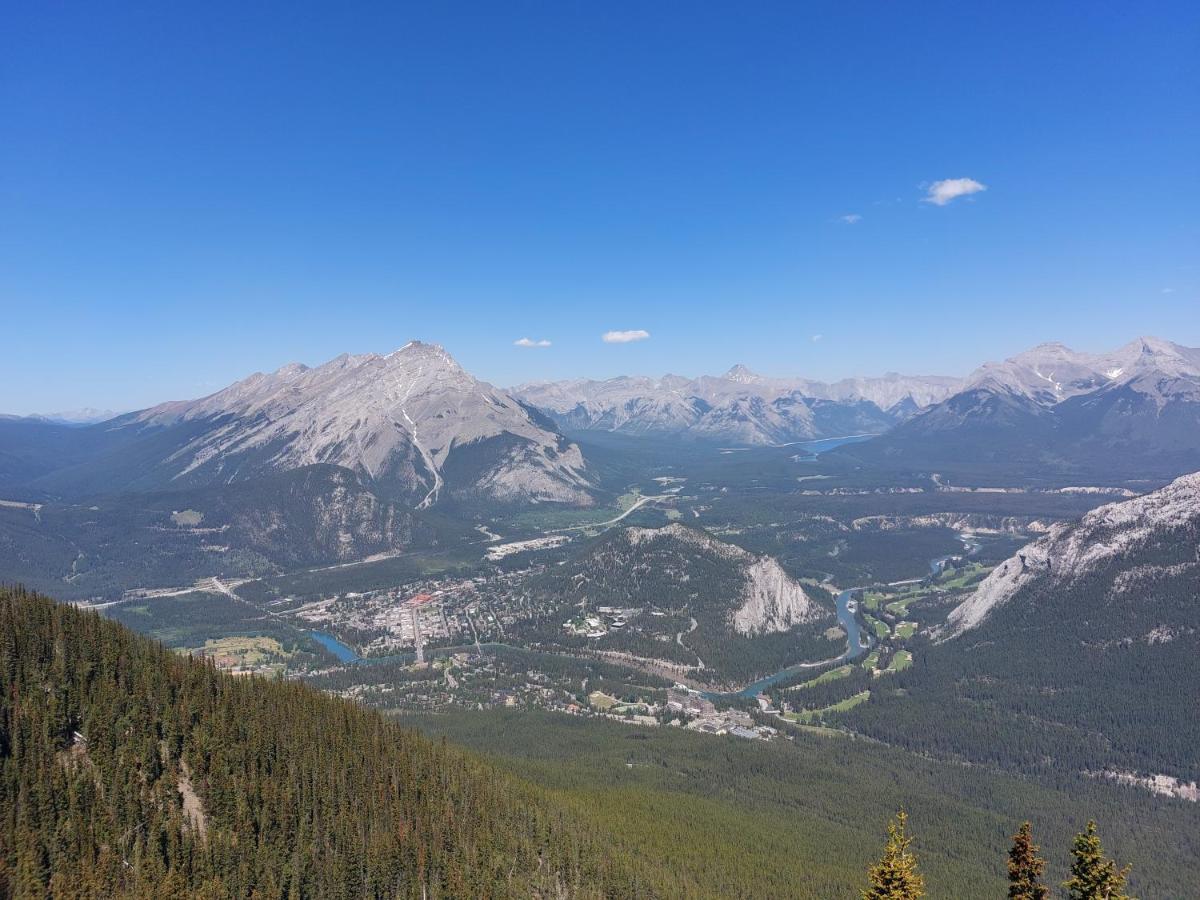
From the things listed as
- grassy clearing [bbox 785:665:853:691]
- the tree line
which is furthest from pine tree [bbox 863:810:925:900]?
grassy clearing [bbox 785:665:853:691]

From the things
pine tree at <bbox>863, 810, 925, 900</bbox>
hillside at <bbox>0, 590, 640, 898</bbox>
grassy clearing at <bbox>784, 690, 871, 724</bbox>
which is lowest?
grassy clearing at <bbox>784, 690, 871, 724</bbox>

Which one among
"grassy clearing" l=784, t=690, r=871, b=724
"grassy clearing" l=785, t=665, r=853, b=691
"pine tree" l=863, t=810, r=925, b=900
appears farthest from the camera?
"grassy clearing" l=785, t=665, r=853, b=691

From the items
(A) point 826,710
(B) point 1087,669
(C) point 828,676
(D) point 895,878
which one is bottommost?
(A) point 826,710

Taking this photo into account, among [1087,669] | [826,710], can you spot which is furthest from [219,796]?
[1087,669]

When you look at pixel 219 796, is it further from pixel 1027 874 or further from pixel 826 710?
pixel 826 710

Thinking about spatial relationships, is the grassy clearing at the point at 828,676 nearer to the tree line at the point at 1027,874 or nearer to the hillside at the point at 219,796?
the hillside at the point at 219,796

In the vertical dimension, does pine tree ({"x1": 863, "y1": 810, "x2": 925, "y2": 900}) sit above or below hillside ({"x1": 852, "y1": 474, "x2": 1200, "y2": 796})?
above

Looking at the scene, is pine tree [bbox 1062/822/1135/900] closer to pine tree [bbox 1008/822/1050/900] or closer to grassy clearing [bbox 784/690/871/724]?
pine tree [bbox 1008/822/1050/900]
